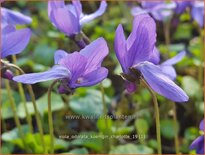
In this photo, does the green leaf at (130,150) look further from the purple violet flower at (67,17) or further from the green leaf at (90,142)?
the purple violet flower at (67,17)

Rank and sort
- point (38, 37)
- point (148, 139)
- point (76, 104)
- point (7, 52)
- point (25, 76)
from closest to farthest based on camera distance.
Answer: point (25, 76) < point (7, 52) < point (76, 104) < point (148, 139) < point (38, 37)

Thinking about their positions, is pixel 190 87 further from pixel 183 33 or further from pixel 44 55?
pixel 183 33

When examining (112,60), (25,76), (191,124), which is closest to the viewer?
(25,76)

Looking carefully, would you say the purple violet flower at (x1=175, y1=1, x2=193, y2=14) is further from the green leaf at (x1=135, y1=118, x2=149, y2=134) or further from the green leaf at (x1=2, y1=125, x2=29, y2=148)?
the green leaf at (x1=2, y1=125, x2=29, y2=148)

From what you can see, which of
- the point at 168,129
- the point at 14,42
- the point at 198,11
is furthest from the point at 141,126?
the point at 14,42

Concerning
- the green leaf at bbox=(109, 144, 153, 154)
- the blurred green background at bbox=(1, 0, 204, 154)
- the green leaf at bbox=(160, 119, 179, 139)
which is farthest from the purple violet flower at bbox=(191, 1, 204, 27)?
the green leaf at bbox=(109, 144, 153, 154)

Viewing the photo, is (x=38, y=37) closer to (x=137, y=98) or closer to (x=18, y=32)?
(x=137, y=98)

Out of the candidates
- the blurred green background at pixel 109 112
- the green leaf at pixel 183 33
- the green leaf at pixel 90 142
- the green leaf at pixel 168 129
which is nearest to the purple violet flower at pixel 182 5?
the blurred green background at pixel 109 112

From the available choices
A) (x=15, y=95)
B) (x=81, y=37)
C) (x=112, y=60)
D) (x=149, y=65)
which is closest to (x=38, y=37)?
(x=112, y=60)
